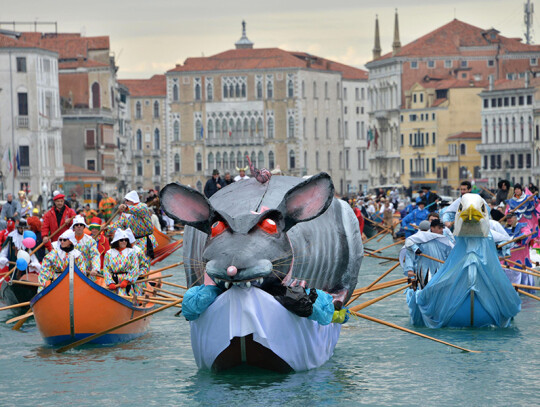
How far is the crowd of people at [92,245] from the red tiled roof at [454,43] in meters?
93.2

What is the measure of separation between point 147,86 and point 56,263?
114742mm

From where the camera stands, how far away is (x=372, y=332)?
55.2 ft

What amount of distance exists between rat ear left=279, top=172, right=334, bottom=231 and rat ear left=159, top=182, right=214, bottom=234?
669 millimetres

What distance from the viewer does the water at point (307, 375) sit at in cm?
1254

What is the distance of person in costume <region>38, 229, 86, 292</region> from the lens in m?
15.9

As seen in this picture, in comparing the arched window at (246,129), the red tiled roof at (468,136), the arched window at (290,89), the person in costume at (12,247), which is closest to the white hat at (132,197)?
the person in costume at (12,247)

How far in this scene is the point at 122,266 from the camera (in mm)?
16109

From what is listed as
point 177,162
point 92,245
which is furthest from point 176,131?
point 92,245

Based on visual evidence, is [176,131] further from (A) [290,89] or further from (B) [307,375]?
(B) [307,375]

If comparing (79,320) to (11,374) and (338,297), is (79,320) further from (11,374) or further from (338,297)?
(338,297)

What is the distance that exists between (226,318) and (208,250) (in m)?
0.63

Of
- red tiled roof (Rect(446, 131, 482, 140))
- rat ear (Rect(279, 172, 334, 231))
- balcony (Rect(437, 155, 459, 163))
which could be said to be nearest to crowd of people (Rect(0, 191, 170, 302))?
rat ear (Rect(279, 172, 334, 231))

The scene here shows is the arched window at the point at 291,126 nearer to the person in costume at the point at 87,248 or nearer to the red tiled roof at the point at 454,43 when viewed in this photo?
the red tiled roof at the point at 454,43

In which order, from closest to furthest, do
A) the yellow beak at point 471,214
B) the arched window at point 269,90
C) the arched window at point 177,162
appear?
1. the yellow beak at point 471,214
2. the arched window at point 269,90
3. the arched window at point 177,162
